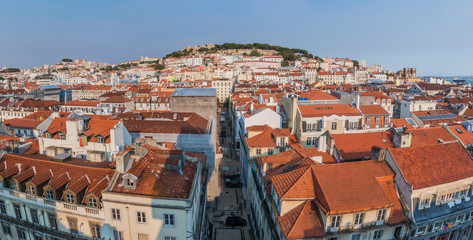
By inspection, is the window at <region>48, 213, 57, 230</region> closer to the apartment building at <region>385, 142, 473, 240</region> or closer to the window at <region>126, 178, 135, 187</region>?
the window at <region>126, 178, 135, 187</region>

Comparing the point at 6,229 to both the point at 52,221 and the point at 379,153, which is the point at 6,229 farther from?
the point at 379,153

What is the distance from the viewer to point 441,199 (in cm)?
2338

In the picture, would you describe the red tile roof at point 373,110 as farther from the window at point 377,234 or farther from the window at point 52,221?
the window at point 52,221

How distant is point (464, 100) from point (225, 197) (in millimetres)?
80038

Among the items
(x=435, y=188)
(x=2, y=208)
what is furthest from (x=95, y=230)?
(x=435, y=188)

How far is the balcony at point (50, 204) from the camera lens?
68.7 feet

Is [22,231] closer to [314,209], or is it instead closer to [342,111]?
[314,209]

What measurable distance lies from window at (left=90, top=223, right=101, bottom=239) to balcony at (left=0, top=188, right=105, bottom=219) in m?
0.81

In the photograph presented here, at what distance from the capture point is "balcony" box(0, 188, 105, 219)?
20953 millimetres

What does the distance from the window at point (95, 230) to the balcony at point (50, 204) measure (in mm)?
807

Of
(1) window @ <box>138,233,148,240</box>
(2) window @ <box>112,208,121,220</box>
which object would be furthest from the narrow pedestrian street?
(2) window @ <box>112,208,121,220</box>

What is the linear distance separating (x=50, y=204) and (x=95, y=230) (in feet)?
14.5

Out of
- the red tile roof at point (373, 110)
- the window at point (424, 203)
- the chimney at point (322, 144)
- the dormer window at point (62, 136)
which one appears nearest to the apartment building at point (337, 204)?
the window at point (424, 203)

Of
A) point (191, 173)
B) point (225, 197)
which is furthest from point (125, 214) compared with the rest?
point (225, 197)
